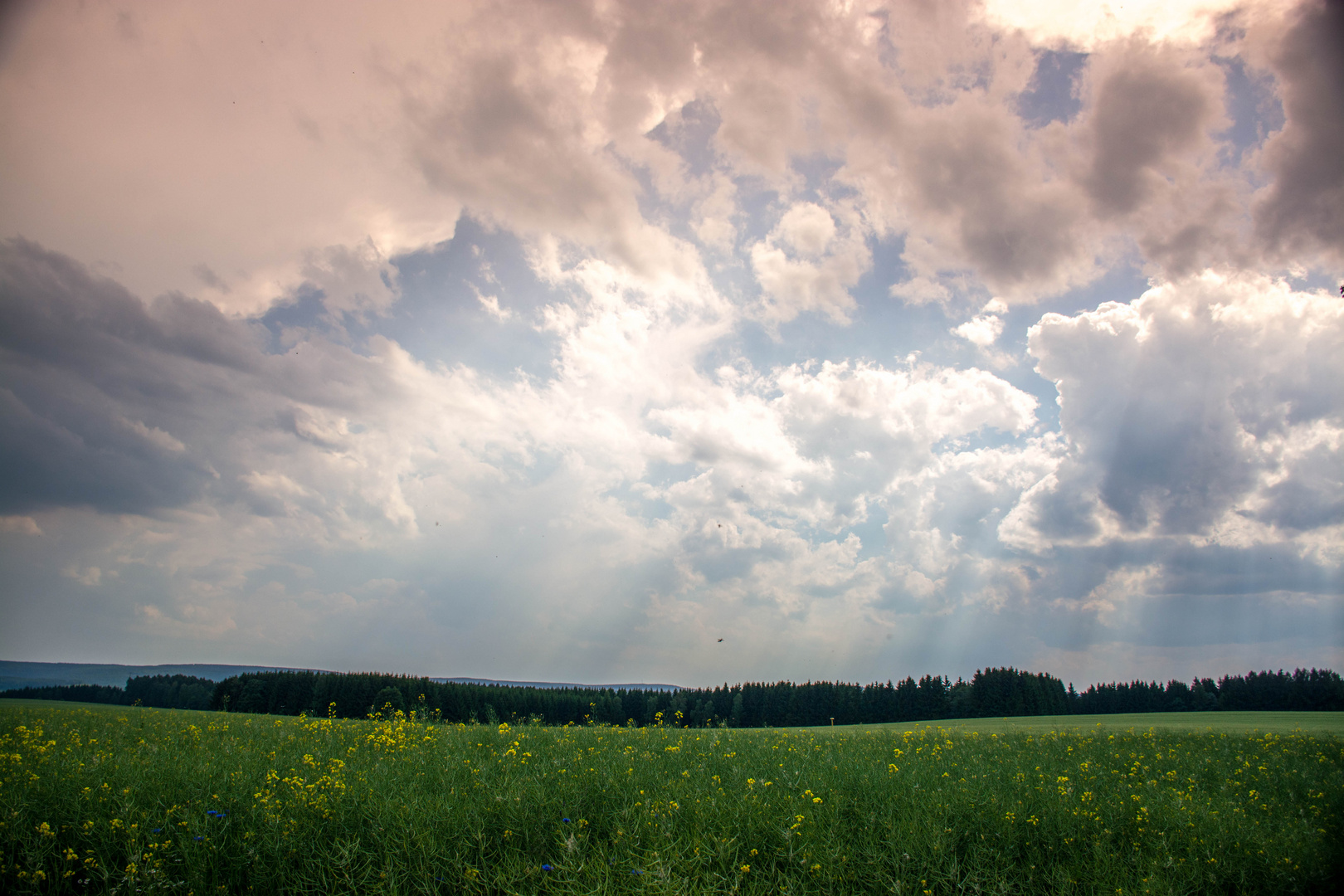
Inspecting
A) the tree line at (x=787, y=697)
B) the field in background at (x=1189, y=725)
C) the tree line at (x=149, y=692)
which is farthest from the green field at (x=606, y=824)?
the tree line at (x=149, y=692)

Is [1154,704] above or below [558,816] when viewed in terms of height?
below

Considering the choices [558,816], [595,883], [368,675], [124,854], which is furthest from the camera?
[368,675]

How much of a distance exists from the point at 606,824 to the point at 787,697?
90.4m

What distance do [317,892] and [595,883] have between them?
235cm

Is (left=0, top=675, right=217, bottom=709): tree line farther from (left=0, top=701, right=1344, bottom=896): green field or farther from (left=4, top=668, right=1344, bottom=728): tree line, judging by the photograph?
(left=0, top=701, right=1344, bottom=896): green field

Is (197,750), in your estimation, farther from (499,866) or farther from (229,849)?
(499,866)

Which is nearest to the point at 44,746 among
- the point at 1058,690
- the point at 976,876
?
the point at 976,876

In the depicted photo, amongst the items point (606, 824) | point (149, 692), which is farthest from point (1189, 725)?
point (149, 692)

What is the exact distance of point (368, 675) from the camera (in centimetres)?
7125

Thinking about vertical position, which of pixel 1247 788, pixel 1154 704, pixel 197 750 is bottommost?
pixel 1154 704

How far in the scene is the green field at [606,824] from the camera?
15.7 feet

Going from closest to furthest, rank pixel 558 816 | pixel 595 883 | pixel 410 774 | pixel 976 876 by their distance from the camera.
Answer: pixel 595 883
pixel 976 876
pixel 558 816
pixel 410 774

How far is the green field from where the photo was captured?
4793mm

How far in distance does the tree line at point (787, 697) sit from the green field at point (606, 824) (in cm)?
6224
